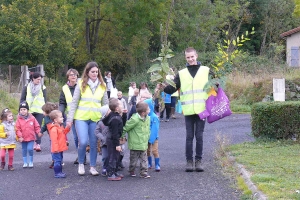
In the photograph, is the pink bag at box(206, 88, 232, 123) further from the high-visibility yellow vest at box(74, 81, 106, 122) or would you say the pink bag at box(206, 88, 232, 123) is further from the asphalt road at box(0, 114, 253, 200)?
the high-visibility yellow vest at box(74, 81, 106, 122)

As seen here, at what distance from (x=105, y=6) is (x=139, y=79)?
6378 mm

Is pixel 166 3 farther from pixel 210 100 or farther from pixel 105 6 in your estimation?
pixel 210 100

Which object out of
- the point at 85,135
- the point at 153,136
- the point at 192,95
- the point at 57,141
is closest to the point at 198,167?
the point at 153,136

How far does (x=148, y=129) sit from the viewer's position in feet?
29.7

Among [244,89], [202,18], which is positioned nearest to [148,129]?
[244,89]

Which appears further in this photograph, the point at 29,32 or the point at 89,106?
the point at 29,32

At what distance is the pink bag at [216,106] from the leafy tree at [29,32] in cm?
2010

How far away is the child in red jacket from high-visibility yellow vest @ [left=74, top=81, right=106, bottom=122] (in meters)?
0.33

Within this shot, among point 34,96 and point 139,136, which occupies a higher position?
point 34,96

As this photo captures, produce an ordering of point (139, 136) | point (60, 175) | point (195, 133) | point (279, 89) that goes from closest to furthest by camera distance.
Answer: point (139, 136) < point (60, 175) < point (195, 133) < point (279, 89)

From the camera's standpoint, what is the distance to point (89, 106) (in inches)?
355

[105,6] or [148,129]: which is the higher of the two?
[105,6]

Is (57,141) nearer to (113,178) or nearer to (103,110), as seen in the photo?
(103,110)

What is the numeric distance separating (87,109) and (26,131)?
184 cm
